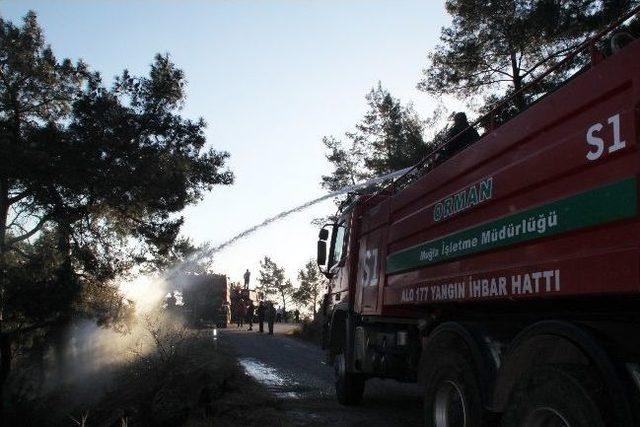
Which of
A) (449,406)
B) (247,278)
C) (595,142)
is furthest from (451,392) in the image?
(247,278)

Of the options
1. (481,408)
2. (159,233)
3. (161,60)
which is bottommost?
(481,408)

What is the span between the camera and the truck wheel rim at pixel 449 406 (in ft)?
14.5

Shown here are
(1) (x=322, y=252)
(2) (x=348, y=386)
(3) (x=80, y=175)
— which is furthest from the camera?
(3) (x=80, y=175)

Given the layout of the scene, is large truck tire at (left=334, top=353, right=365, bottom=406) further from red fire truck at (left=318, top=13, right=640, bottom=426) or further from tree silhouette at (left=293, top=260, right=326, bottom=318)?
tree silhouette at (left=293, top=260, right=326, bottom=318)

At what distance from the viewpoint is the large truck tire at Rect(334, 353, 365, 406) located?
8.28 m

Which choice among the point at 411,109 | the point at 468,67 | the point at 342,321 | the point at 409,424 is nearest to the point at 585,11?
the point at 468,67

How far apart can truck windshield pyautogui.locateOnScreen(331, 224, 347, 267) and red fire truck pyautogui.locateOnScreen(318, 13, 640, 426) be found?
10.3 feet

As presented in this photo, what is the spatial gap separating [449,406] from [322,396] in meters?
5.25

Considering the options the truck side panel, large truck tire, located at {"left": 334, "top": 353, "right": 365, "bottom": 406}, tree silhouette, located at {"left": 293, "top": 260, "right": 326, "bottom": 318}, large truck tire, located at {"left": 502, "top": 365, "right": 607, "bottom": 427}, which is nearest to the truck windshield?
large truck tire, located at {"left": 334, "top": 353, "right": 365, "bottom": 406}

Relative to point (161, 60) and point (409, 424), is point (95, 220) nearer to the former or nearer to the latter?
point (161, 60)

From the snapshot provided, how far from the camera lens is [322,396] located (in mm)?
9609

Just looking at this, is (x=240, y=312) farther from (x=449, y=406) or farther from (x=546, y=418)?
(x=546, y=418)

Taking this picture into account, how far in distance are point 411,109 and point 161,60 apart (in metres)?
11.8

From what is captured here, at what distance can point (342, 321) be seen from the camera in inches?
338
